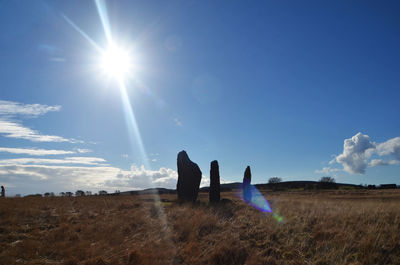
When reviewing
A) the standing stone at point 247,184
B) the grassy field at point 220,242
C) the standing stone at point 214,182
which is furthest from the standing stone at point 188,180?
the grassy field at point 220,242

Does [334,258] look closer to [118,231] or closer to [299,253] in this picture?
[299,253]

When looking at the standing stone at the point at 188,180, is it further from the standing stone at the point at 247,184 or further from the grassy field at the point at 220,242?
the grassy field at the point at 220,242

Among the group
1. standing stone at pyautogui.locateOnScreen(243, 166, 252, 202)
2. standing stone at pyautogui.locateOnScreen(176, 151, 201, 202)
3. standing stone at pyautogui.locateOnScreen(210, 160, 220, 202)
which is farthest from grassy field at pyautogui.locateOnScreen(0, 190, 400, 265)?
standing stone at pyautogui.locateOnScreen(243, 166, 252, 202)

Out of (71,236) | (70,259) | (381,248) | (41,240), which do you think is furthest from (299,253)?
(41,240)

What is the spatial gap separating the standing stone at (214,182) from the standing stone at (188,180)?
165cm

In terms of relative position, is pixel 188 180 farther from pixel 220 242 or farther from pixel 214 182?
pixel 220 242

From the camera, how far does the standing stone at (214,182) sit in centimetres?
2311

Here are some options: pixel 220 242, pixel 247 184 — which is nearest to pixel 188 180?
pixel 247 184

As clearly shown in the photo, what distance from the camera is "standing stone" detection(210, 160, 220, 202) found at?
23.1 m

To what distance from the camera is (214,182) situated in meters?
24.1

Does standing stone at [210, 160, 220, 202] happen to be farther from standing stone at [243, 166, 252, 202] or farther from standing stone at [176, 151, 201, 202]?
standing stone at [243, 166, 252, 202]

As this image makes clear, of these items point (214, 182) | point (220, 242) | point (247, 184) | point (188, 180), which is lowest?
point (220, 242)

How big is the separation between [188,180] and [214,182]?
3020 mm

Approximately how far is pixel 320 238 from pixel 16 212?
14411mm
